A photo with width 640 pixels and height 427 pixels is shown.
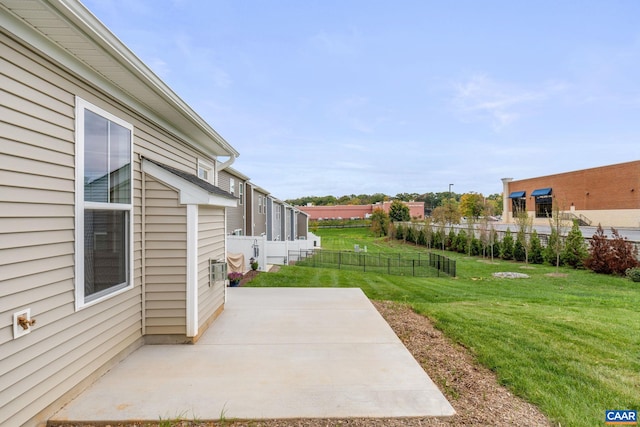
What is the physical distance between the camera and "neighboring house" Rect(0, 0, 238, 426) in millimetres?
2447

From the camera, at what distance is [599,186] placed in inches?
1292

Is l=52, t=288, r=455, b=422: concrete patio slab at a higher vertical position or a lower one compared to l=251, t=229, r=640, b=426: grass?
higher

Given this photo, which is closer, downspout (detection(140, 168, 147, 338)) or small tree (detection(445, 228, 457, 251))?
downspout (detection(140, 168, 147, 338))

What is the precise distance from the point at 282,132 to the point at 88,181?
23.9m

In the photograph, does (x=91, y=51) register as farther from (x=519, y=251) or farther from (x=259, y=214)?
(x=519, y=251)

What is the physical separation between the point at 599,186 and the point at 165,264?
136 feet

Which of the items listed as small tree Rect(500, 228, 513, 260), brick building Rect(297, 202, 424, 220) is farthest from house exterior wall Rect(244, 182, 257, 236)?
brick building Rect(297, 202, 424, 220)

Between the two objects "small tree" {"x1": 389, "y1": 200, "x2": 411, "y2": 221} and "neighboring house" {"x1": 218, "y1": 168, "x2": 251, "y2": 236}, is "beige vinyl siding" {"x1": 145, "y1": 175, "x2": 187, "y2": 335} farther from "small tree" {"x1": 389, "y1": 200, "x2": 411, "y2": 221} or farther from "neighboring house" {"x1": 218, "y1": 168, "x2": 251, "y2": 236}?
"small tree" {"x1": 389, "y1": 200, "x2": 411, "y2": 221}

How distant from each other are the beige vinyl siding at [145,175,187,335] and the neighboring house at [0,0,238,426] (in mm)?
14

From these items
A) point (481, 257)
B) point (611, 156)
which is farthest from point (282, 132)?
point (611, 156)

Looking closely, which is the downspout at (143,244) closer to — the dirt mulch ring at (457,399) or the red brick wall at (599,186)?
the dirt mulch ring at (457,399)

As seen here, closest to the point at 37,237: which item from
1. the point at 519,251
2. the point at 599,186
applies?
the point at 519,251

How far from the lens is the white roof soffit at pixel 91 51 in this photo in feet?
7.83

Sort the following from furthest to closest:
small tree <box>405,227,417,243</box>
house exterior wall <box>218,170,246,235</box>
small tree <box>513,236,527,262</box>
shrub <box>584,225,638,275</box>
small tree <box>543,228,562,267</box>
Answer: small tree <box>405,227,417,243</box> → small tree <box>513,236,527,262</box> → small tree <box>543,228,562,267</box> → house exterior wall <box>218,170,246,235</box> → shrub <box>584,225,638,275</box>
